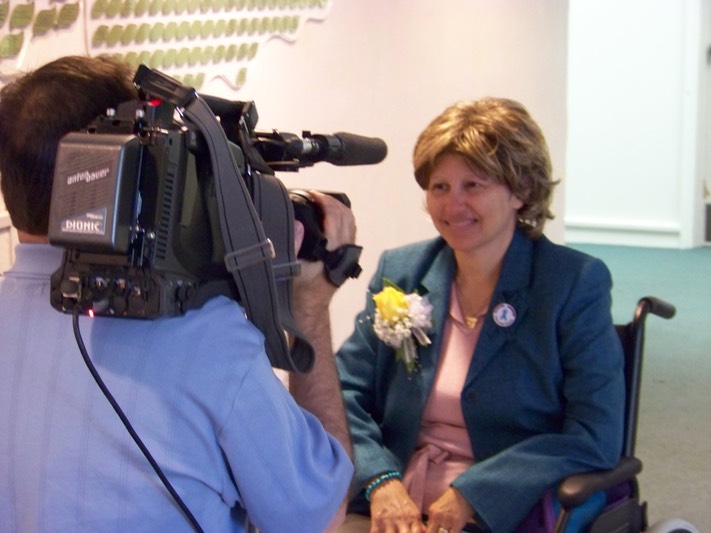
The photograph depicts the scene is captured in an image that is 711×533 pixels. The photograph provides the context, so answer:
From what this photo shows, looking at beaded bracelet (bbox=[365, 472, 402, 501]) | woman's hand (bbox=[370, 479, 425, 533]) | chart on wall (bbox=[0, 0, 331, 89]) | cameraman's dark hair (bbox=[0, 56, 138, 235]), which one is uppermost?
chart on wall (bbox=[0, 0, 331, 89])

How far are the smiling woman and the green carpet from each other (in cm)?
147

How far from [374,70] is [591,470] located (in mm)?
1903

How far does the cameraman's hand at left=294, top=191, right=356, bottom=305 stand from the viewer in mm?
1090

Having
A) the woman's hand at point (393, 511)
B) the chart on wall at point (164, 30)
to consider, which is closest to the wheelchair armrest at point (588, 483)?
the woman's hand at point (393, 511)

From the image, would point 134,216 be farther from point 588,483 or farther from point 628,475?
point 628,475

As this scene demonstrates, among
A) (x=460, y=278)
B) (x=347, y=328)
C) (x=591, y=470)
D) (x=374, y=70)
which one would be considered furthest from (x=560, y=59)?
(x=591, y=470)

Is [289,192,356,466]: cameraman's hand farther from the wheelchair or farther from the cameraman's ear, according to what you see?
the wheelchair

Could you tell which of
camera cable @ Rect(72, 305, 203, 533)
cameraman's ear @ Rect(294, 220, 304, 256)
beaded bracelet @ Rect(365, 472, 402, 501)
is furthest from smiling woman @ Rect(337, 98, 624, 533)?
camera cable @ Rect(72, 305, 203, 533)

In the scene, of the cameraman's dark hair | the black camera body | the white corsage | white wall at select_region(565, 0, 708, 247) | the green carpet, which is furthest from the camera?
white wall at select_region(565, 0, 708, 247)

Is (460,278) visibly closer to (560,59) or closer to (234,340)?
(234,340)

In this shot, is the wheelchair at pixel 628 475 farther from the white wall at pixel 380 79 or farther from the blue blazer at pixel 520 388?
the white wall at pixel 380 79

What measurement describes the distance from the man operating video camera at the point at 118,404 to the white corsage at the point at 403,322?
903 millimetres

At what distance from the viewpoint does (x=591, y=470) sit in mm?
1694

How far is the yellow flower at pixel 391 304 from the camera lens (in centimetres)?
187
